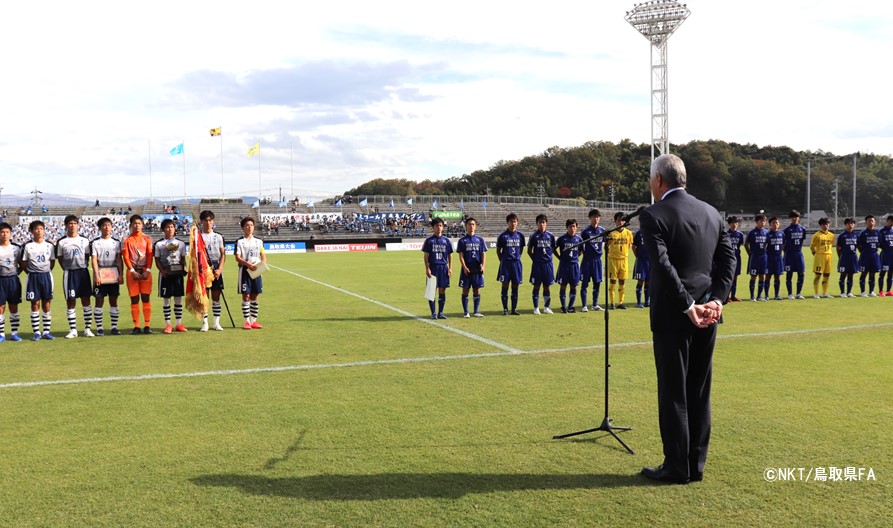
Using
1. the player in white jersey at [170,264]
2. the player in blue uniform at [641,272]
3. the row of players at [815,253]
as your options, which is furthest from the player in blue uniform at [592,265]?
the player in white jersey at [170,264]

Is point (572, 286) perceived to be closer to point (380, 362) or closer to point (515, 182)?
point (380, 362)

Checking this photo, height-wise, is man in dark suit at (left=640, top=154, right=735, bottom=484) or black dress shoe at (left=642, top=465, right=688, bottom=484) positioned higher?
man in dark suit at (left=640, top=154, right=735, bottom=484)

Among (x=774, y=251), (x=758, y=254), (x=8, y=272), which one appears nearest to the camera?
(x=8, y=272)

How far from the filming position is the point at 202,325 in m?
12.1

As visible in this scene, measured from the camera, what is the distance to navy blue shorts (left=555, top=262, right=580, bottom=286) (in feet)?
45.0

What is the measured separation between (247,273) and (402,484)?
8205 millimetres

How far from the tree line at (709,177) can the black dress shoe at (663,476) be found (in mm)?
76450

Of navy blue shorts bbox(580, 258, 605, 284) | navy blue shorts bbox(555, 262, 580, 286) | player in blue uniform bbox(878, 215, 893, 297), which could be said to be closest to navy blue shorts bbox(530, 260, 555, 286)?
navy blue shorts bbox(555, 262, 580, 286)

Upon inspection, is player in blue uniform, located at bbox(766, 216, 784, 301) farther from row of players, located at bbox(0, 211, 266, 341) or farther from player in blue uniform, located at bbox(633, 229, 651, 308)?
row of players, located at bbox(0, 211, 266, 341)

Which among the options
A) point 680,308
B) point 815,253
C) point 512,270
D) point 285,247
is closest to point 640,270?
point 512,270

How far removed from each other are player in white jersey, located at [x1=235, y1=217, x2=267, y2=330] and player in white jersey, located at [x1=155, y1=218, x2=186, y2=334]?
97 centimetres

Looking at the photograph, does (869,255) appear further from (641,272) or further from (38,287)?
(38,287)

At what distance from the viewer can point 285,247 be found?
160 ft

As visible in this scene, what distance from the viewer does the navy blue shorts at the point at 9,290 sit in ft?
34.7
